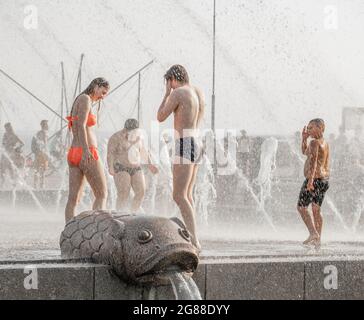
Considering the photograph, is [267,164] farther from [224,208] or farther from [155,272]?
[155,272]

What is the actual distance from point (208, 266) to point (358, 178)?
1264cm

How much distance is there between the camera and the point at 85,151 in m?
7.09

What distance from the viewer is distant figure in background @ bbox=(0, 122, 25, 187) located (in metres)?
16.8

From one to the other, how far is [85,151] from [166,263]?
1768 millimetres

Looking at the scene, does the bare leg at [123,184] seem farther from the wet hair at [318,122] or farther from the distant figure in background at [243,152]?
the distant figure in background at [243,152]

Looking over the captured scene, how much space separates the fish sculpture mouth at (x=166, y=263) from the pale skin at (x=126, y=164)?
3.25m

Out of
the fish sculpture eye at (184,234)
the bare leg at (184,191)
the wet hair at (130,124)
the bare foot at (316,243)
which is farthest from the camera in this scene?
the wet hair at (130,124)

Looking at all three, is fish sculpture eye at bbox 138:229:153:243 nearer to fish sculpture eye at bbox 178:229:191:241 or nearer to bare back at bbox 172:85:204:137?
fish sculpture eye at bbox 178:229:191:241

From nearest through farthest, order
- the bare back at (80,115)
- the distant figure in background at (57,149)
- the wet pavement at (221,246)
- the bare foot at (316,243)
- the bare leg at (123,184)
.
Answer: the wet pavement at (221,246), the bare back at (80,115), the bare foot at (316,243), the bare leg at (123,184), the distant figure in background at (57,149)

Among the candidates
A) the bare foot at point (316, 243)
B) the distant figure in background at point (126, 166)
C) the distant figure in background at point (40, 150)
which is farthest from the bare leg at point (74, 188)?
the distant figure in background at point (40, 150)

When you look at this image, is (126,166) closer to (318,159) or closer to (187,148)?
(318,159)

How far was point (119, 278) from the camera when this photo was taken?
572 cm

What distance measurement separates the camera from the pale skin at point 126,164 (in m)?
9.09

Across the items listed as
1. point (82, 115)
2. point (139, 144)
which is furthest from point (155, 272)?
point (139, 144)
